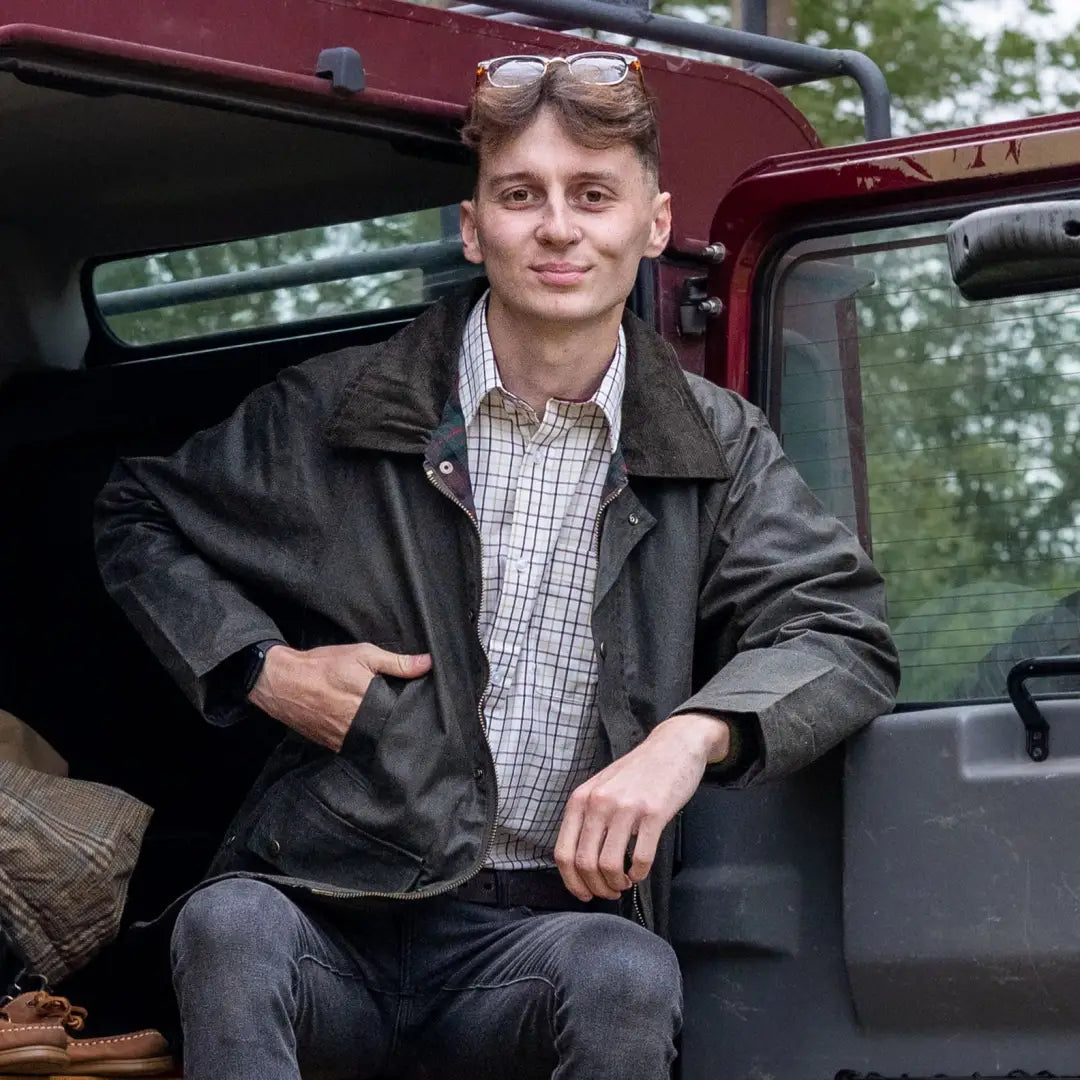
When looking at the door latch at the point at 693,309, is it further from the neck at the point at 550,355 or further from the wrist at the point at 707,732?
the wrist at the point at 707,732

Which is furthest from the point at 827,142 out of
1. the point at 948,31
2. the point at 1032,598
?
the point at 1032,598

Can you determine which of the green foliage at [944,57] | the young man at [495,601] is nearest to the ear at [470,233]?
the young man at [495,601]

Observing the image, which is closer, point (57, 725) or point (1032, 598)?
point (1032, 598)

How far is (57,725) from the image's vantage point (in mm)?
3857

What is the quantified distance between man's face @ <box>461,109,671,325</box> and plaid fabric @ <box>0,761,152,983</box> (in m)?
0.87

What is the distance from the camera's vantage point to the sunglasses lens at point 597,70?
2781 mm

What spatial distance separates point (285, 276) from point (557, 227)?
103 centimetres

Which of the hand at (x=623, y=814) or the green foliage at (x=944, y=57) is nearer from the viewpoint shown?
the hand at (x=623, y=814)

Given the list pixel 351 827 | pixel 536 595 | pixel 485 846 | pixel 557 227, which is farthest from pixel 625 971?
pixel 557 227

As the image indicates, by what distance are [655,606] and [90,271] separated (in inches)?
64.9

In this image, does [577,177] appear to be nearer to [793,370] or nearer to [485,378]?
[485,378]

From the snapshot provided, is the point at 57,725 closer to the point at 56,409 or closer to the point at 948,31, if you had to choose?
the point at 56,409

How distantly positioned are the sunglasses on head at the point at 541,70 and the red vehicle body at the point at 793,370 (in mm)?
124

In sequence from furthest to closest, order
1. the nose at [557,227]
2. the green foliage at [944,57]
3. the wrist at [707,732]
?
the green foliage at [944,57]
the nose at [557,227]
the wrist at [707,732]
